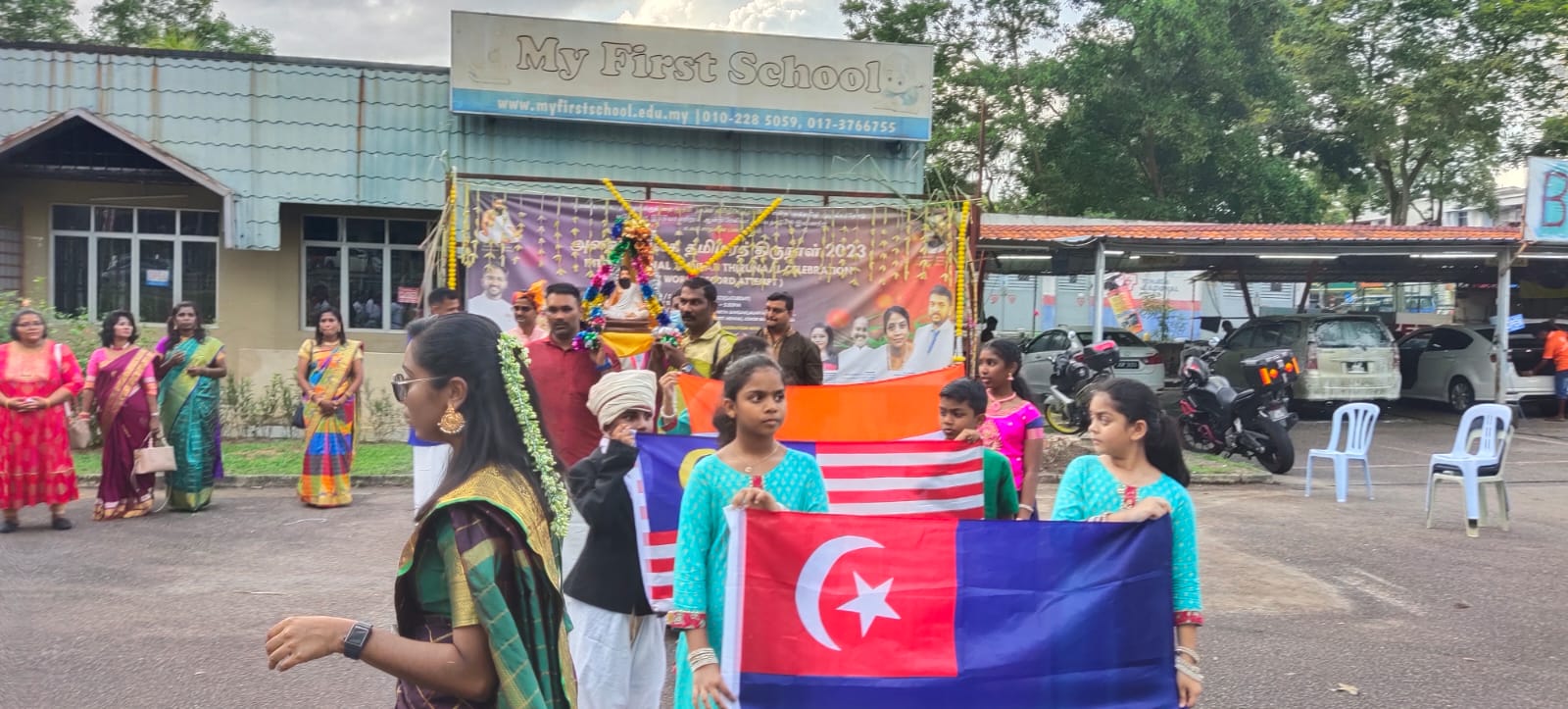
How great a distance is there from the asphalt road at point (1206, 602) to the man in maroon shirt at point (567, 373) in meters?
1.41

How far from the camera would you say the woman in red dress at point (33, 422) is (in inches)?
332

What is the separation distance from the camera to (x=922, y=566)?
10.8ft

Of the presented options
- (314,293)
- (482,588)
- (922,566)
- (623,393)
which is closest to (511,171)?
(314,293)

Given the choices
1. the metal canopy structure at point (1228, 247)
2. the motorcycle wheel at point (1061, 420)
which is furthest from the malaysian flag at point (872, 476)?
the metal canopy structure at point (1228, 247)

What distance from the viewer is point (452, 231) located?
1056 centimetres

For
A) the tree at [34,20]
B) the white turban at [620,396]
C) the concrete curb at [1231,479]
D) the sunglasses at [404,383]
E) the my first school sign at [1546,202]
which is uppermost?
the tree at [34,20]

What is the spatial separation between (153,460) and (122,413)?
56cm

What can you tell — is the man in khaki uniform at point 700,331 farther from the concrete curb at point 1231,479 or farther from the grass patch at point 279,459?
the concrete curb at point 1231,479

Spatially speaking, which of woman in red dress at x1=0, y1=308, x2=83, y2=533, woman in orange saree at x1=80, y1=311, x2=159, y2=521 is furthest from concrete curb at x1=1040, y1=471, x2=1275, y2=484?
woman in red dress at x1=0, y1=308, x2=83, y2=533

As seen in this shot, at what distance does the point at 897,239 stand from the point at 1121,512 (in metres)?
8.20

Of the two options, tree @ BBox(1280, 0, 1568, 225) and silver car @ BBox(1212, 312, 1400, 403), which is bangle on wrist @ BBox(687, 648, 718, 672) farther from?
tree @ BBox(1280, 0, 1568, 225)

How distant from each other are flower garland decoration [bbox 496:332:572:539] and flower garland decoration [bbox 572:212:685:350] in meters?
3.16

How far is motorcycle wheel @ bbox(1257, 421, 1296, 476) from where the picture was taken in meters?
12.4

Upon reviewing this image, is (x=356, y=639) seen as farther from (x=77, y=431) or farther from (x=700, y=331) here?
(x=77, y=431)
